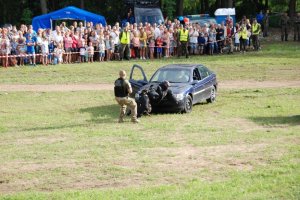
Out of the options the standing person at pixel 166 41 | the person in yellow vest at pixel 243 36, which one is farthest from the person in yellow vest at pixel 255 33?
the standing person at pixel 166 41

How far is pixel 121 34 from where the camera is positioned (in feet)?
123

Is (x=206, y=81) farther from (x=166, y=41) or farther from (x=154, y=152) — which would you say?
(x=166, y=41)

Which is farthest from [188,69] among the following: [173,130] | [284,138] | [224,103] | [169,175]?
[169,175]

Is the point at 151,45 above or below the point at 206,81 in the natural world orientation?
above

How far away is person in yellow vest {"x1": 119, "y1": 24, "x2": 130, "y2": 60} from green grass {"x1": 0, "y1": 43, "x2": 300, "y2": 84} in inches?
40.0

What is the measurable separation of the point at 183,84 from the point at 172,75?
2.48ft

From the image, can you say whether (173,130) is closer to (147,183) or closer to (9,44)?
(147,183)

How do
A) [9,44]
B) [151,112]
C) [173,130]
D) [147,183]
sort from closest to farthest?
1. [147,183]
2. [173,130]
3. [151,112]
4. [9,44]

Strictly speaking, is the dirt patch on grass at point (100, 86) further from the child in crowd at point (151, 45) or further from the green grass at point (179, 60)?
the child in crowd at point (151, 45)

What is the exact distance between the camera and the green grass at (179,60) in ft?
102

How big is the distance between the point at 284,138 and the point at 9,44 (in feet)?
69.8

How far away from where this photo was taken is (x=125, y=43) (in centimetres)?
3775

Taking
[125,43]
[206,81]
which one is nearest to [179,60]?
[125,43]

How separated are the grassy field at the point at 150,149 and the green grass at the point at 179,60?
4198 millimetres
